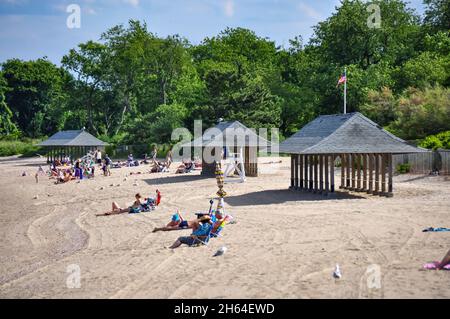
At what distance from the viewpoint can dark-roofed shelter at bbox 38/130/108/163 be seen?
163 feet

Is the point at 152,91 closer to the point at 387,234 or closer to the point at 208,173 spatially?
the point at 208,173

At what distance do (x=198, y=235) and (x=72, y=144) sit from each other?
127 ft

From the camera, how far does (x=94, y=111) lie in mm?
78188

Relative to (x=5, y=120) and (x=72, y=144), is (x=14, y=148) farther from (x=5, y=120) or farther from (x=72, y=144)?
(x=72, y=144)

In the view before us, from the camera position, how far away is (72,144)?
49000 millimetres

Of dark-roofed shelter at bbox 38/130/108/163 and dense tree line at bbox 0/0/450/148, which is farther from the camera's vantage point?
dark-roofed shelter at bbox 38/130/108/163

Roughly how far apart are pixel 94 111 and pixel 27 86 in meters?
16.0

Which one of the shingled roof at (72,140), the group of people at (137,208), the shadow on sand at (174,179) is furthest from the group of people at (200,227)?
the shingled roof at (72,140)

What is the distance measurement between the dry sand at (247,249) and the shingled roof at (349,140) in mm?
1812

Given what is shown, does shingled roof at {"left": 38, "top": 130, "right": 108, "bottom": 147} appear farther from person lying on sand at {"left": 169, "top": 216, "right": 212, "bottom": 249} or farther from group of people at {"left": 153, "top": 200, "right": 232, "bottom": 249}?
person lying on sand at {"left": 169, "top": 216, "right": 212, "bottom": 249}

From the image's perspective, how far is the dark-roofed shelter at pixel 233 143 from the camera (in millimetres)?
28812

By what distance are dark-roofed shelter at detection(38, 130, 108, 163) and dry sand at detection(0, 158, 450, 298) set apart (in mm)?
27668

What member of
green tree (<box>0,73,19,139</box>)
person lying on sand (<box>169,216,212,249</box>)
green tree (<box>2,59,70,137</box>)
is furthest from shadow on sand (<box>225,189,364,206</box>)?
green tree (<box>2,59,70,137</box>)

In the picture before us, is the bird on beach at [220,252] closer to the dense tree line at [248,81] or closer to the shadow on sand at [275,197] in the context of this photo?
the shadow on sand at [275,197]
